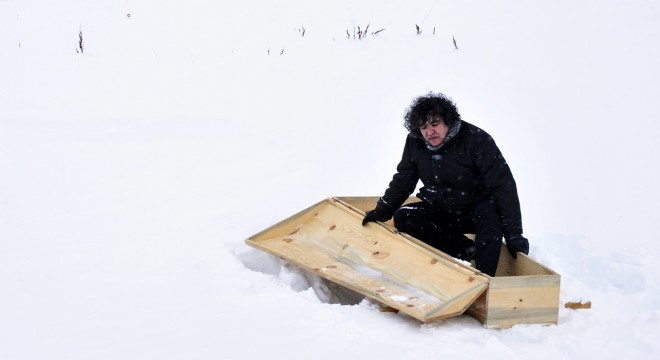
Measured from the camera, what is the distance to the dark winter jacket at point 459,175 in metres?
4.27

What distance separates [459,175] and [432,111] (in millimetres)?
408

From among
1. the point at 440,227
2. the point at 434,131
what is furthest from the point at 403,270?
the point at 434,131

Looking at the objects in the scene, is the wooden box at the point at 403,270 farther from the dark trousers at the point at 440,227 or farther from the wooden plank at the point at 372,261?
the dark trousers at the point at 440,227

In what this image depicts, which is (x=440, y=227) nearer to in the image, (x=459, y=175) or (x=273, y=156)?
(x=459, y=175)

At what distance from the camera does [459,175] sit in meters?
4.46

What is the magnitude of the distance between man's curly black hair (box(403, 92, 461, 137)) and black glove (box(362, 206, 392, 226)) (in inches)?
24.3

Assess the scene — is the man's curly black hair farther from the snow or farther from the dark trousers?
the snow

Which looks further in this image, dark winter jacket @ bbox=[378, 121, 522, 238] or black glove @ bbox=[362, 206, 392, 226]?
black glove @ bbox=[362, 206, 392, 226]

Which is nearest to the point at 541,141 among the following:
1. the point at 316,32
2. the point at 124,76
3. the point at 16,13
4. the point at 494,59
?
the point at 494,59

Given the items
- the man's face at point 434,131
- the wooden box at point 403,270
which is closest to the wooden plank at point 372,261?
the wooden box at point 403,270

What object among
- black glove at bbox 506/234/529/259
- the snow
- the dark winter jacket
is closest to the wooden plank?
the snow

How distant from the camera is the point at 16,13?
30.3 ft

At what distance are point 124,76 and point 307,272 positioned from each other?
407cm

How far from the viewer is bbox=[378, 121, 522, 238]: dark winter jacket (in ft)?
14.0
